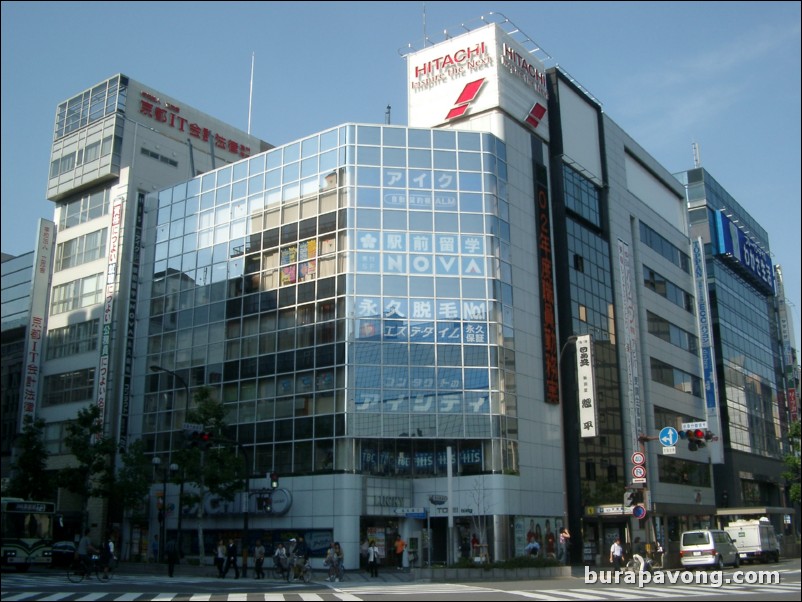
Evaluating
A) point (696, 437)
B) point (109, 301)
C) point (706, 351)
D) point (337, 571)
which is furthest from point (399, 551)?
point (706, 351)

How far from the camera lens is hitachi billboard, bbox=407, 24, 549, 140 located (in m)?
56.9

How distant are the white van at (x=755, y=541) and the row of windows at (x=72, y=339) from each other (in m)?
48.1

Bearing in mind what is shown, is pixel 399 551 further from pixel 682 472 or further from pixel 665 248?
pixel 665 248

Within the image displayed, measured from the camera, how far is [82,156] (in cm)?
6975

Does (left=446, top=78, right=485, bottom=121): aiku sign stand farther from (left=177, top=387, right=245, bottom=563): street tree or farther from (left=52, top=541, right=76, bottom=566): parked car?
(left=52, top=541, right=76, bottom=566): parked car

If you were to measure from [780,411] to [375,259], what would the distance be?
67036mm

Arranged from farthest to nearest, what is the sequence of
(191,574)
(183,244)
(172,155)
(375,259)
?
(172,155)
(183,244)
(375,259)
(191,574)

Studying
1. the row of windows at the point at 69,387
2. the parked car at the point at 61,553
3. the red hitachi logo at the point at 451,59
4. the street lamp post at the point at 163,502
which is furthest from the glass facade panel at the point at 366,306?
the parked car at the point at 61,553

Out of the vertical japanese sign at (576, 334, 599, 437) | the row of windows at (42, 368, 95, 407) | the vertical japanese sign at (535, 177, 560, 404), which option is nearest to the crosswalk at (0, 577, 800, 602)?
the vertical japanese sign at (576, 334, 599, 437)

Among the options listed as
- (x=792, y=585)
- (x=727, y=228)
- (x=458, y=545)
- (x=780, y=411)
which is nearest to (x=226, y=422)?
(x=458, y=545)

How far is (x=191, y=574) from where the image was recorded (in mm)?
42156

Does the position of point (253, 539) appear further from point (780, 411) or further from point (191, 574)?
point (780, 411)

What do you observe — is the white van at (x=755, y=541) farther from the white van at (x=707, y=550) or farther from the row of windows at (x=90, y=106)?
the row of windows at (x=90, y=106)

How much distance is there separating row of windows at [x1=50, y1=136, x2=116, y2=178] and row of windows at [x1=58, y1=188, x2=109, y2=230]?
268cm
